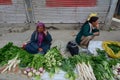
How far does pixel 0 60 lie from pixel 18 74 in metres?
0.65

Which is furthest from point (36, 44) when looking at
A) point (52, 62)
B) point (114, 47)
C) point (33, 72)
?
point (114, 47)

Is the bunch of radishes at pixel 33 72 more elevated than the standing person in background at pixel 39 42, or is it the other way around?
the standing person in background at pixel 39 42

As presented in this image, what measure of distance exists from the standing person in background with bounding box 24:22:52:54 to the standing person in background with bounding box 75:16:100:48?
1076 millimetres

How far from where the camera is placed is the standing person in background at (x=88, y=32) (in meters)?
6.65

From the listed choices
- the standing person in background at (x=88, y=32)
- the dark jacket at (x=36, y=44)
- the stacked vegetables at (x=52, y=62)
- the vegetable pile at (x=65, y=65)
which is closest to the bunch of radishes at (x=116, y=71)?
the vegetable pile at (x=65, y=65)

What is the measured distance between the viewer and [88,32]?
6730 mm

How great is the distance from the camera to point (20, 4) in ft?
25.2

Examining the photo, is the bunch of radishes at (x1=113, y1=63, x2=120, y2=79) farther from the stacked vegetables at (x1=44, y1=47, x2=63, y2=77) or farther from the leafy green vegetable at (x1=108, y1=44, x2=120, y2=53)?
the stacked vegetables at (x1=44, y1=47, x2=63, y2=77)

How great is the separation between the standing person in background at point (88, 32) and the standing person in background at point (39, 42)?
3.53ft

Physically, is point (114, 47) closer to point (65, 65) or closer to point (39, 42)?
point (65, 65)

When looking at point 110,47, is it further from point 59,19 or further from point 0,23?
point 0,23

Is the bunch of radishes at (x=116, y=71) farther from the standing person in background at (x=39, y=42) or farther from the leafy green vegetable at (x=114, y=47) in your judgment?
the standing person in background at (x=39, y=42)

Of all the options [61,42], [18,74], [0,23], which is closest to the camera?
[18,74]

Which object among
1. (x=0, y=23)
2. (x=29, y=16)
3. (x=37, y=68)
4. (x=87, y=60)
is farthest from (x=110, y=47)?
(x=0, y=23)
